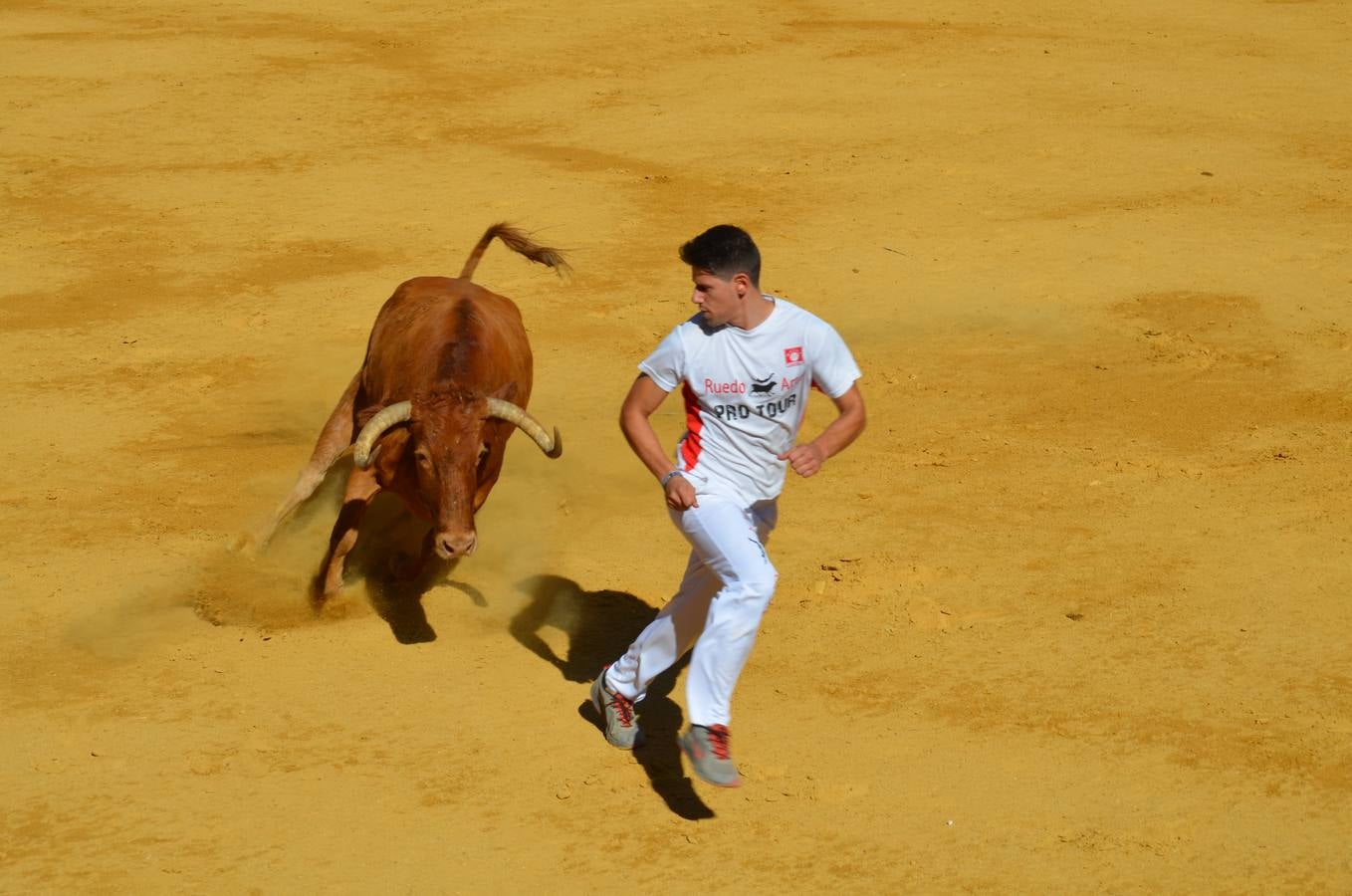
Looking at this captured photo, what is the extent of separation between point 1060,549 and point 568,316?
4636 mm

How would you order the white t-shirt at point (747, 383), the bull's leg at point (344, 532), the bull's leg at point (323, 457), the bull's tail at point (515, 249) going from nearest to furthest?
1. the white t-shirt at point (747, 383)
2. the bull's leg at point (344, 532)
3. the bull's leg at point (323, 457)
4. the bull's tail at point (515, 249)

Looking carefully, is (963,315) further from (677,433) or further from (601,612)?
(601,612)

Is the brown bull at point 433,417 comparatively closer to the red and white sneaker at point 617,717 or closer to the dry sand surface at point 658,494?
the dry sand surface at point 658,494

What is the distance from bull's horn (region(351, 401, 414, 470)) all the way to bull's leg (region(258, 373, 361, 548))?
3.82ft

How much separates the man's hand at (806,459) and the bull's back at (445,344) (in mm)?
2475

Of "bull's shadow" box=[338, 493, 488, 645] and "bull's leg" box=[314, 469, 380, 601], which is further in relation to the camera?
"bull's leg" box=[314, 469, 380, 601]

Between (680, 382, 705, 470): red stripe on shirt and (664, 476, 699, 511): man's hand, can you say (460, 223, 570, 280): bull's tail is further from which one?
(664, 476, 699, 511): man's hand

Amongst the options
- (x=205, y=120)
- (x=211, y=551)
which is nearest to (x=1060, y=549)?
(x=211, y=551)

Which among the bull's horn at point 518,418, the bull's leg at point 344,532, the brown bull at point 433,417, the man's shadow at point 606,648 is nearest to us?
the man's shadow at point 606,648

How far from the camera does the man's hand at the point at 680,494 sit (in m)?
5.87

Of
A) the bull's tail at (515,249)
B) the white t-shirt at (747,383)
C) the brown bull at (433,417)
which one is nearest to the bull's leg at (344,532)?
the brown bull at (433,417)

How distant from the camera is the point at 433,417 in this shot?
7703 mm

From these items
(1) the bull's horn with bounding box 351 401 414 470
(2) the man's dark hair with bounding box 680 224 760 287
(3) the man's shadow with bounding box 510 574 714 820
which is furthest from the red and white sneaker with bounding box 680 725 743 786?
(1) the bull's horn with bounding box 351 401 414 470

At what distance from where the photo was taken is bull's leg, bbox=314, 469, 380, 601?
8141 millimetres
